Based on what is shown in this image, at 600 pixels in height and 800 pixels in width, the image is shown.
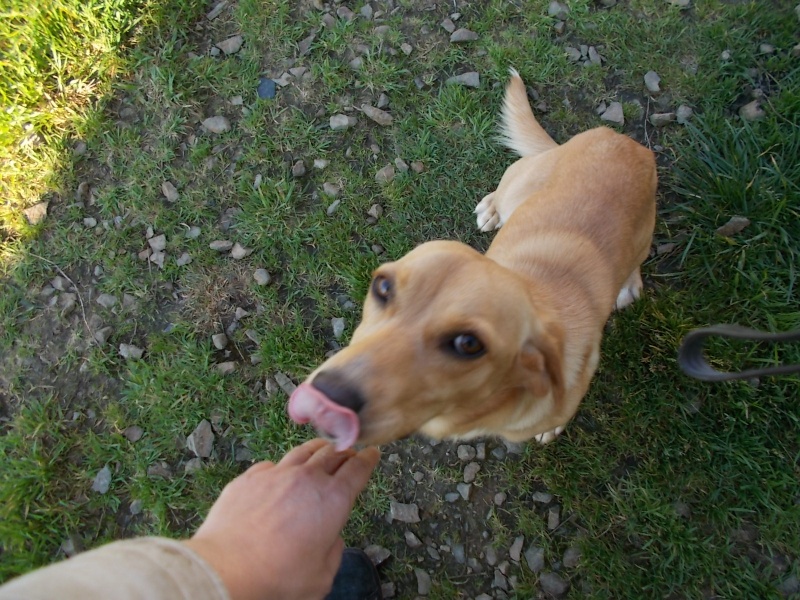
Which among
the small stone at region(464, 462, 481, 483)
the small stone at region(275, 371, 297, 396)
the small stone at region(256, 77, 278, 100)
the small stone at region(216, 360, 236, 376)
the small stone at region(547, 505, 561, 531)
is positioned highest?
the small stone at region(256, 77, 278, 100)

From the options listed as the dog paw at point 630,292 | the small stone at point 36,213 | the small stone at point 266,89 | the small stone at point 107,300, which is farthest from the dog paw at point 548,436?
the small stone at point 36,213

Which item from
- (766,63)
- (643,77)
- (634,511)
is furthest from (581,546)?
(766,63)

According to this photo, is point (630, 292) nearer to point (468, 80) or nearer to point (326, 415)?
point (468, 80)

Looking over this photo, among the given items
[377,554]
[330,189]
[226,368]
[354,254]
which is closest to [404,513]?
[377,554]

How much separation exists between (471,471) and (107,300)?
8.54 ft

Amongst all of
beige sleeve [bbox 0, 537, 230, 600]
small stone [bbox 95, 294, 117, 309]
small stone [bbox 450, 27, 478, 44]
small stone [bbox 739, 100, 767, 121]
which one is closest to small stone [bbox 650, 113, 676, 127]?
small stone [bbox 739, 100, 767, 121]

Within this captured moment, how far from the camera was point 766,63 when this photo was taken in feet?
11.7

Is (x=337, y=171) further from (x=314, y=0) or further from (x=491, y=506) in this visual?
(x=491, y=506)

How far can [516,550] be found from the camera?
299 cm

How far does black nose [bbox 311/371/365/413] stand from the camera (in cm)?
158

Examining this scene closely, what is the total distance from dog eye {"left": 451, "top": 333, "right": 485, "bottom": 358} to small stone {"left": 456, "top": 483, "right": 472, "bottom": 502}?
155cm

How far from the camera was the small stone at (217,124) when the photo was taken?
3.79 metres

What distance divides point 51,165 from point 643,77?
424cm

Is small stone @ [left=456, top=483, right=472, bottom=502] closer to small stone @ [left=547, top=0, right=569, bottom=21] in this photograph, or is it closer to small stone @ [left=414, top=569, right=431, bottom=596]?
small stone @ [left=414, top=569, right=431, bottom=596]
